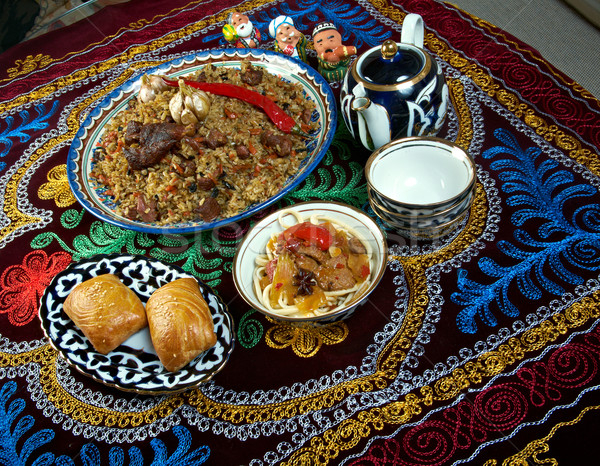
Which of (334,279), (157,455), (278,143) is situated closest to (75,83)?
(278,143)

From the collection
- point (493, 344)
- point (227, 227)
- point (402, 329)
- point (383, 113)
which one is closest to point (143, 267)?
point (227, 227)

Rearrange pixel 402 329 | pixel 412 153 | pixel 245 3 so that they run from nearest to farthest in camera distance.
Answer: pixel 402 329, pixel 412 153, pixel 245 3

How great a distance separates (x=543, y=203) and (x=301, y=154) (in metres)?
1.07

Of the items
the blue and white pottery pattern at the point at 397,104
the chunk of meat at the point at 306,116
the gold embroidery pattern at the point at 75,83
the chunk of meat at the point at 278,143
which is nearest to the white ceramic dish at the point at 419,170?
the blue and white pottery pattern at the point at 397,104

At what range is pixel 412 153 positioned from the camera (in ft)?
6.42

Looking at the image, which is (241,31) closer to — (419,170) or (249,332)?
(419,170)

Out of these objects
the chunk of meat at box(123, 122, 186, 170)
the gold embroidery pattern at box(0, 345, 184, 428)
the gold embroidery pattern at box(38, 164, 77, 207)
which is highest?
the chunk of meat at box(123, 122, 186, 170)

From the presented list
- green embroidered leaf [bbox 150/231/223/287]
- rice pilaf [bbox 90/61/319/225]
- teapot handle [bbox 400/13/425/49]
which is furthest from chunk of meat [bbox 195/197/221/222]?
teapot handle [bbox 400/13/425/49]

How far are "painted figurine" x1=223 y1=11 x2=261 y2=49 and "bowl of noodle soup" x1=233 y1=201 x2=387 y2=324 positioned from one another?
1.43m

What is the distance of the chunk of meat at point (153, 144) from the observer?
2137 mm

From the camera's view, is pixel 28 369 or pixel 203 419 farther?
pixel 28 369

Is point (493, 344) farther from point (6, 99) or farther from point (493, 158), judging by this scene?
point (6, 99)

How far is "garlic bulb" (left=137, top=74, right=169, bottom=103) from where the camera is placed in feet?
8.01

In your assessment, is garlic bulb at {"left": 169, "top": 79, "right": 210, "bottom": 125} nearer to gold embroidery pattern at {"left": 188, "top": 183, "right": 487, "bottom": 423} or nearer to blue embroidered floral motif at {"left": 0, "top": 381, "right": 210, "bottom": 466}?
gold embroidery pattern at {"left": 188, "top": 183, "right": 487, "bottom": 423}
